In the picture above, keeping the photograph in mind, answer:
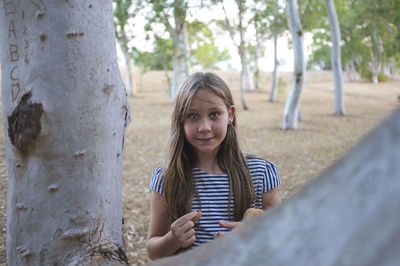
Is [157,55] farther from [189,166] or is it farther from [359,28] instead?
[189,166]

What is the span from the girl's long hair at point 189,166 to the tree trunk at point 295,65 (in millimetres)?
10135

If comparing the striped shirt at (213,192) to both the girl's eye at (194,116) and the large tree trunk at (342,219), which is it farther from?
the large tree trunk at (342,219)

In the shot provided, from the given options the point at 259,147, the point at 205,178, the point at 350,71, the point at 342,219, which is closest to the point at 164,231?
the point at 205,178

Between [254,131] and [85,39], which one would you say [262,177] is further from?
[254,131]

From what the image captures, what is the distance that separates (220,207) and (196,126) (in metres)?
0.45

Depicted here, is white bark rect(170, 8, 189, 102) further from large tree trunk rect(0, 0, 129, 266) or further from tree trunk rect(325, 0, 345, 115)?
large tree trunk rect(0, 0, 129, 266)

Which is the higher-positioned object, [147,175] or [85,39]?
[85,39]

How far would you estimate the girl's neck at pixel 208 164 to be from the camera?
2088 mm

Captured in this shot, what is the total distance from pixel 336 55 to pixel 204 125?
51.1 ft

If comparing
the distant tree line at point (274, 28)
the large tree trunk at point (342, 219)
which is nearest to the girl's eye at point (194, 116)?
the large tree trunk at point (342, 219)

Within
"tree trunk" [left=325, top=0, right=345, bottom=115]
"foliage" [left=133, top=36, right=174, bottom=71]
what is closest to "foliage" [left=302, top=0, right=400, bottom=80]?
"tree trunk" [left=325, top=0, right=345, bottom=115]

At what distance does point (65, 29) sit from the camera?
1.35 meters

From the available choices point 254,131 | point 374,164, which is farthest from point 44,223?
point 254,131

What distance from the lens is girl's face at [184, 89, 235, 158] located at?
1.99 metres
